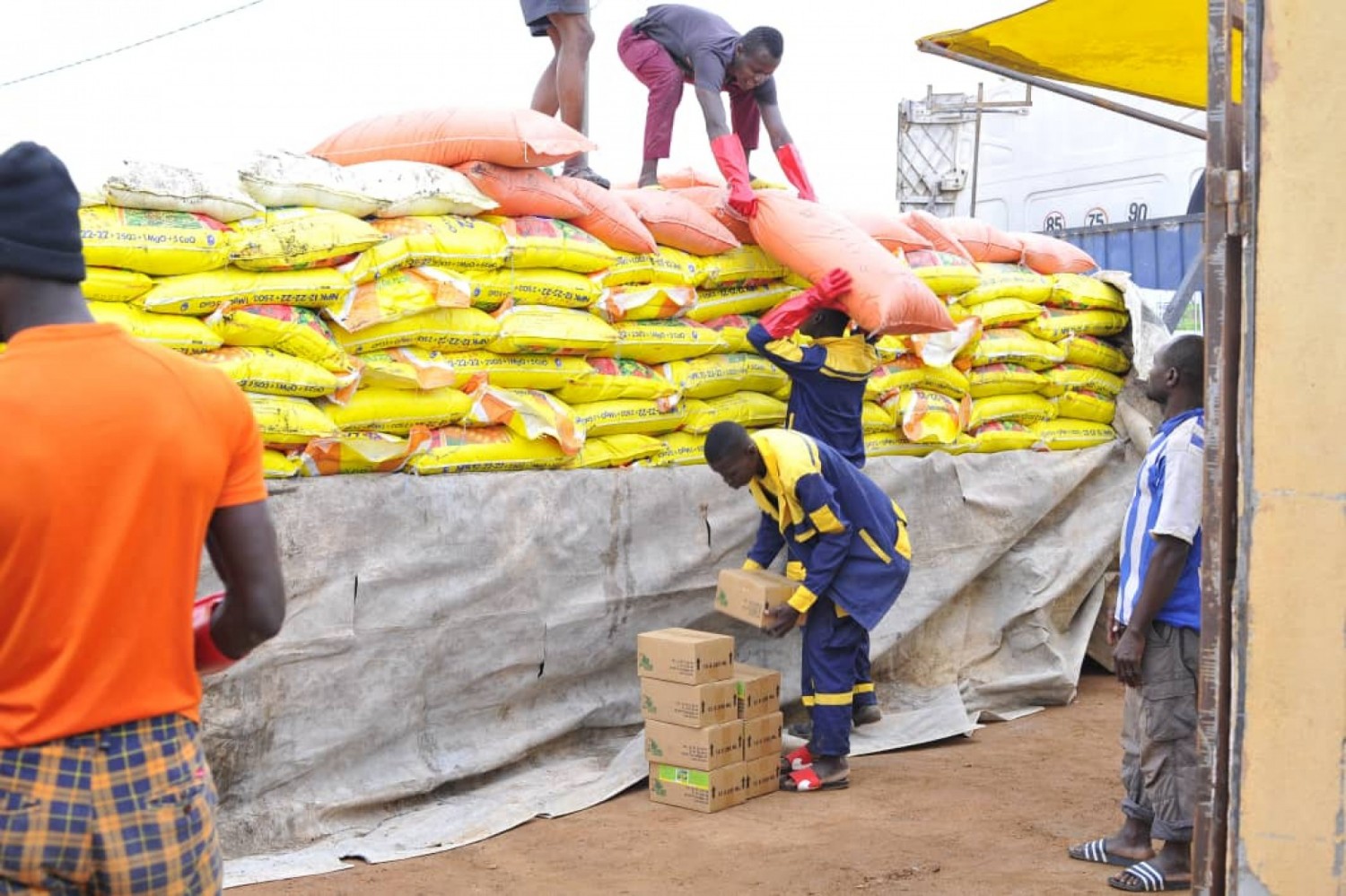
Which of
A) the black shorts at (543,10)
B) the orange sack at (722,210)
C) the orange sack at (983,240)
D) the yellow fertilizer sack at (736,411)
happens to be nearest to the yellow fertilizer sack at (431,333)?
the yellow fertilizer sack at (736,411)

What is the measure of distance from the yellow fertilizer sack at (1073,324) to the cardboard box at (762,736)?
3019 millimetres

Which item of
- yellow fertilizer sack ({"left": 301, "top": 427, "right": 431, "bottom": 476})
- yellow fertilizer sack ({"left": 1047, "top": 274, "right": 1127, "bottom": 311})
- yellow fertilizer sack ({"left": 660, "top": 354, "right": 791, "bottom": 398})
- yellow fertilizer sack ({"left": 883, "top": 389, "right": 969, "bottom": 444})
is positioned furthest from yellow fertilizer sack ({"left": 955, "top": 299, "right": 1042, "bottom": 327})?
yellow fertilizer sack ({"left": 301, "top": 427, "right": 431, "bottom": 476})

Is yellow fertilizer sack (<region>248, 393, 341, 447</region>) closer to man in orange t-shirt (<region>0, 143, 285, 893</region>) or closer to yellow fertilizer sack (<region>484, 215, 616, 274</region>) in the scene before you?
yellow fertilizer sack (<region>484, 215, 616, 274</region>)

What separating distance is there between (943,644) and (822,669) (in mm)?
1760

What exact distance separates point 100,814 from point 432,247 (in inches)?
135

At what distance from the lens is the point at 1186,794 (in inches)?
161

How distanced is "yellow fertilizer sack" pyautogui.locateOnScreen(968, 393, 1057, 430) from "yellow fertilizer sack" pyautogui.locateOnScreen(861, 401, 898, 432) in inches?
24.4

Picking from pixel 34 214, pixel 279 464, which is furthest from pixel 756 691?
pixel 34 214

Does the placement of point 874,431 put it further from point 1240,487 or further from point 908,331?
point 1240,487

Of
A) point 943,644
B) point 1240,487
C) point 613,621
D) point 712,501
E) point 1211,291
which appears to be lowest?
point 943,644

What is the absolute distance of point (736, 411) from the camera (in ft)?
20.5

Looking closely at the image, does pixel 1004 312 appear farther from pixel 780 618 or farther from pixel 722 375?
pixel 780 618

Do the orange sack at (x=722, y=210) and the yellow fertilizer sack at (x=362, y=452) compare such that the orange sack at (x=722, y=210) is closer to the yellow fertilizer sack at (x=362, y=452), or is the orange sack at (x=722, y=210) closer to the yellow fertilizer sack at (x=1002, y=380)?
the yellow fertilizer sack at (x=1002, y=380)

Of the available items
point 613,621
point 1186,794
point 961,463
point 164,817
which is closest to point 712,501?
point 613,621
